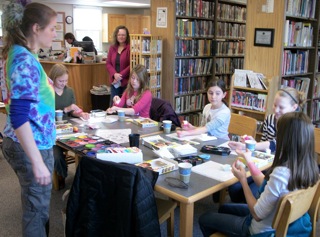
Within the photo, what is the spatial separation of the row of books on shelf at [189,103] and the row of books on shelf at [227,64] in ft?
1.89

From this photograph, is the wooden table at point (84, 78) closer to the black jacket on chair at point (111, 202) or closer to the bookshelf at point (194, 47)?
the bookshelf at point (194, 47)

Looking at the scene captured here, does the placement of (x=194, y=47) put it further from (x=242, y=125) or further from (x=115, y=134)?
(x=115, y=134)

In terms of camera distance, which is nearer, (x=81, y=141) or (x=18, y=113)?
(x=18, y=113)

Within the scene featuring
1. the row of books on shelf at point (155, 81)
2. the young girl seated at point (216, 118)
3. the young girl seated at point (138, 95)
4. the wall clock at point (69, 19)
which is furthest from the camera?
the wall clock at point (69, 19)

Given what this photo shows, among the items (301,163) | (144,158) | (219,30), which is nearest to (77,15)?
(219,30)

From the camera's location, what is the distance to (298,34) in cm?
420

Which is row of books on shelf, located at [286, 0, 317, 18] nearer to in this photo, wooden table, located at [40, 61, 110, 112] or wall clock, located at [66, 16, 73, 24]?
wooden table, located at [40, 61, 110, 112]

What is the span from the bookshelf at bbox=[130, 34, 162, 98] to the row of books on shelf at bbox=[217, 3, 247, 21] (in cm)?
149

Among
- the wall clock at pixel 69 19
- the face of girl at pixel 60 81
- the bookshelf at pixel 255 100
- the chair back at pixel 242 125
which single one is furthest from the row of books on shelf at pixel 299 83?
the wall clock at pixel 69 19

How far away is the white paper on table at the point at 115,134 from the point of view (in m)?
2.43

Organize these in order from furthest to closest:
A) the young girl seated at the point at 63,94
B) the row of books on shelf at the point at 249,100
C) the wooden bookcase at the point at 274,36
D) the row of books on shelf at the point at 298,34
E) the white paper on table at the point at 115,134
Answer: the row of books on shelf at the point at 298,34 < the row of books on shelf at the point at 249,100 < the wooden bookcase at the point at 274,36 < the young girl seated at the point at 63,94 < the white paper on table at the point at 115,134

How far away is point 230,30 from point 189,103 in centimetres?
160

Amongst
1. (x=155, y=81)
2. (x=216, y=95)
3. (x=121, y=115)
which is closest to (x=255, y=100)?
(x=216, y=95)

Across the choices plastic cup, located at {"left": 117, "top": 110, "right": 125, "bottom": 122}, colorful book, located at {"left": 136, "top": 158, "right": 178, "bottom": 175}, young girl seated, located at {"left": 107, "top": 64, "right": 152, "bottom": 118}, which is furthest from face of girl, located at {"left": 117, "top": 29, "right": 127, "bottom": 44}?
colorful book, located at {"left": 136, "top": 158, "right": 178, "bottom": 175}
